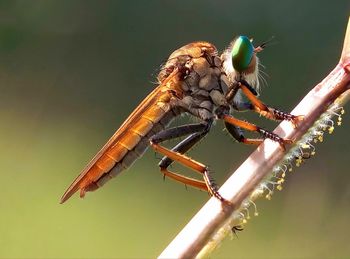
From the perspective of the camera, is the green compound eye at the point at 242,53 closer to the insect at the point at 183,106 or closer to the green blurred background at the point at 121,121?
the insect at the point at 183,106

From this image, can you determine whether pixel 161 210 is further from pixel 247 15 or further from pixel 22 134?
pixel 247 15

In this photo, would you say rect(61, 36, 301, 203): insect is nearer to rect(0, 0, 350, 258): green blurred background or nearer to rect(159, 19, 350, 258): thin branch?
rect(159, 19, 350, 258): thin branch

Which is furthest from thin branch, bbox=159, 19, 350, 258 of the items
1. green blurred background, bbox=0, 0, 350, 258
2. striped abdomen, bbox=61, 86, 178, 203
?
green blurred background, bbox=0, 0, 350, 258

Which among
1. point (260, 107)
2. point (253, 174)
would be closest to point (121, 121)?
point (260, 107)

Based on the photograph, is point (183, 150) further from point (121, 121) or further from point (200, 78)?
point (121, 121)

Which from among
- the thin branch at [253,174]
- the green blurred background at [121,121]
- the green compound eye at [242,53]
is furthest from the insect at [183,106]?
the green blurred background at [121,121]

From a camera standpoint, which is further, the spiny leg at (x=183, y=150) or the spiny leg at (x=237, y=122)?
the spiny leg at (x=183, y=150)
